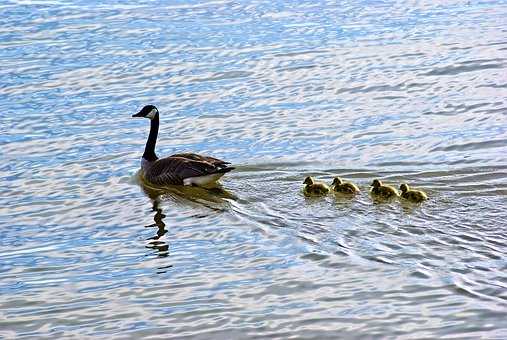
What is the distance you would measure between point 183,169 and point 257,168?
3.17 feet

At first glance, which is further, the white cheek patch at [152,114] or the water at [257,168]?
the white cheek patch at [152,114]

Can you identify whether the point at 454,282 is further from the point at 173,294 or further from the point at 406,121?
the point at 406,121

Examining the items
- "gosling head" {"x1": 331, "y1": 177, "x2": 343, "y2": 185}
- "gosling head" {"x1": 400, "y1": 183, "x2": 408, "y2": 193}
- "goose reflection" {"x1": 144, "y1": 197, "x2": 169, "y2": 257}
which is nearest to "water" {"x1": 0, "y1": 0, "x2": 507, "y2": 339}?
"goose reflection" {"x1": 144, "y1": 197, "x2": 169, "y2": 257}

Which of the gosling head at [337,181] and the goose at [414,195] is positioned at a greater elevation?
the gosling head at [337,181]

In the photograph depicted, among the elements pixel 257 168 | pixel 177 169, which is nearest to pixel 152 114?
pixel 177 169

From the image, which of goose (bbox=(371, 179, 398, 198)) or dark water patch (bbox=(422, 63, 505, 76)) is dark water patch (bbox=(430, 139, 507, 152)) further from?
dark water patch (bbox=(422, 63, 505, 76))

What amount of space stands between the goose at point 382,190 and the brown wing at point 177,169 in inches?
73.5

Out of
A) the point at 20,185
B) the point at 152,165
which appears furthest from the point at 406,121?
the point at 20,185

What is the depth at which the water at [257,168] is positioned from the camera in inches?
404

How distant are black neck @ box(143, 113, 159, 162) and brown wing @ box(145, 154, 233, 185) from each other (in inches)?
16.0

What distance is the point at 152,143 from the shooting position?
15.8 metres

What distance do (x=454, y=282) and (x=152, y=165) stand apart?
5.74 m

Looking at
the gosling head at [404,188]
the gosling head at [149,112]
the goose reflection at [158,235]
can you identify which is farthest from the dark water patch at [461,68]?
the goose reflection at [158,235]

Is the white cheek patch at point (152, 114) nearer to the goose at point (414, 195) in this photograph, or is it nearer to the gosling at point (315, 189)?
the gosling at point (315, 189)
